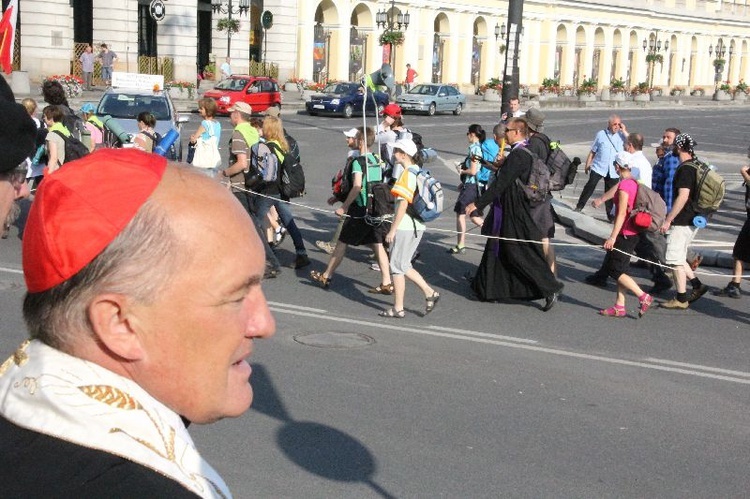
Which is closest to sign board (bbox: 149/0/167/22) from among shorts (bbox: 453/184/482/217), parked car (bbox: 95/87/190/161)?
parked car (bbox: 95/87/190/161)

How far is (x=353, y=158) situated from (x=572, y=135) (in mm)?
29783

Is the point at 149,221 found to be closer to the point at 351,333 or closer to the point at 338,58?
the point at 351,333

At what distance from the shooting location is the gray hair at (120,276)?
1.52 metres

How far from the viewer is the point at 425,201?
397 inches

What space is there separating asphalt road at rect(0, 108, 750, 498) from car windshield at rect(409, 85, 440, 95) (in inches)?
1434

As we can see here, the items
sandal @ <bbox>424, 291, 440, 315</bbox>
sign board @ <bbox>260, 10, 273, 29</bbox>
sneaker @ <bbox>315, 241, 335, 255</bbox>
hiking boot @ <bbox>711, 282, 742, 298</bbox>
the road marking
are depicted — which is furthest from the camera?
sign board @ <bbox>260, 10, 273, 29</bbox>

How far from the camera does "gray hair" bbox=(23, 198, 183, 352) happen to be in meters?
1.52

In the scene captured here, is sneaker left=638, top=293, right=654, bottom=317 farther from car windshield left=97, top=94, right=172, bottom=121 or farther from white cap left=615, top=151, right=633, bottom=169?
car windshield left=97, top=94, right=172, bottom=121

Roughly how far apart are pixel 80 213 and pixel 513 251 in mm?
9652

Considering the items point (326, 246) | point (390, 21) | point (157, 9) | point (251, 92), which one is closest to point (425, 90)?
point (390, 21)

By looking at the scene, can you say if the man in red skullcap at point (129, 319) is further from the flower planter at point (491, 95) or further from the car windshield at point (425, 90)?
the flower planter at point (491, 95)

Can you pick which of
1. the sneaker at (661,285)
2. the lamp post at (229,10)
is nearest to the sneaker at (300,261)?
the sneaker at (661,285)

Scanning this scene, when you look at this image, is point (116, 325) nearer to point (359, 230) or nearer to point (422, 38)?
point (359, 230)

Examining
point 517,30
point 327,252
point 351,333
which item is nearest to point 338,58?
point 517,30
